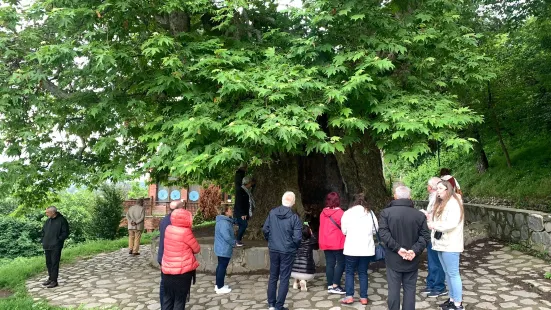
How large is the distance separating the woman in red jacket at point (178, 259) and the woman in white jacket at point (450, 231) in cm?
312

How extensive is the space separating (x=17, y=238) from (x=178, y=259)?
17453 mm

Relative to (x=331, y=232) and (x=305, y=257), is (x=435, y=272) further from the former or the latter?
(x=305, y=257)

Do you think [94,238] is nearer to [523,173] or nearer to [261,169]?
[261,169]

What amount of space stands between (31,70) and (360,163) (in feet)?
24.7

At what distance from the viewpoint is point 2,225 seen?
17.8 metres

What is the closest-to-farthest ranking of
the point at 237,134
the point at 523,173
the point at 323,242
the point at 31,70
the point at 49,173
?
the point at 237,134, the point at 323,242, the point at 31,70, the point at 49,173, the point at 523,173

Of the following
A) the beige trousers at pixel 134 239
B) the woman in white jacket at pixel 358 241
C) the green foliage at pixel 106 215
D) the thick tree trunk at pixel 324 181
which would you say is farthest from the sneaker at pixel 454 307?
the green foliage at pixel 106 215

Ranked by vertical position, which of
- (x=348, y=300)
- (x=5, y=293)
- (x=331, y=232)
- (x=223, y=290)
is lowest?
(x=5, y=293)

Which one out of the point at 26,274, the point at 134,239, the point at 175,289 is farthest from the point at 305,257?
the point at 26,274

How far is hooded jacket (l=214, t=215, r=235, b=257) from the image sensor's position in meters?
6.27

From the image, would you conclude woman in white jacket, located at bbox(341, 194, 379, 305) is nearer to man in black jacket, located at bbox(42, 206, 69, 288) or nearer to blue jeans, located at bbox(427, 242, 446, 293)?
blue jeans, located at bbox(427, 242, 446, 293)

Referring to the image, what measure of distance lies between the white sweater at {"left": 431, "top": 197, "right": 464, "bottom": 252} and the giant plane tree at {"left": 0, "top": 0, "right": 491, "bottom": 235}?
3.94ft

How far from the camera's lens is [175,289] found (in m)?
4.70

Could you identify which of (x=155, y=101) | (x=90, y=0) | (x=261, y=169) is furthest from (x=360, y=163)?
(x=90, y=0)
